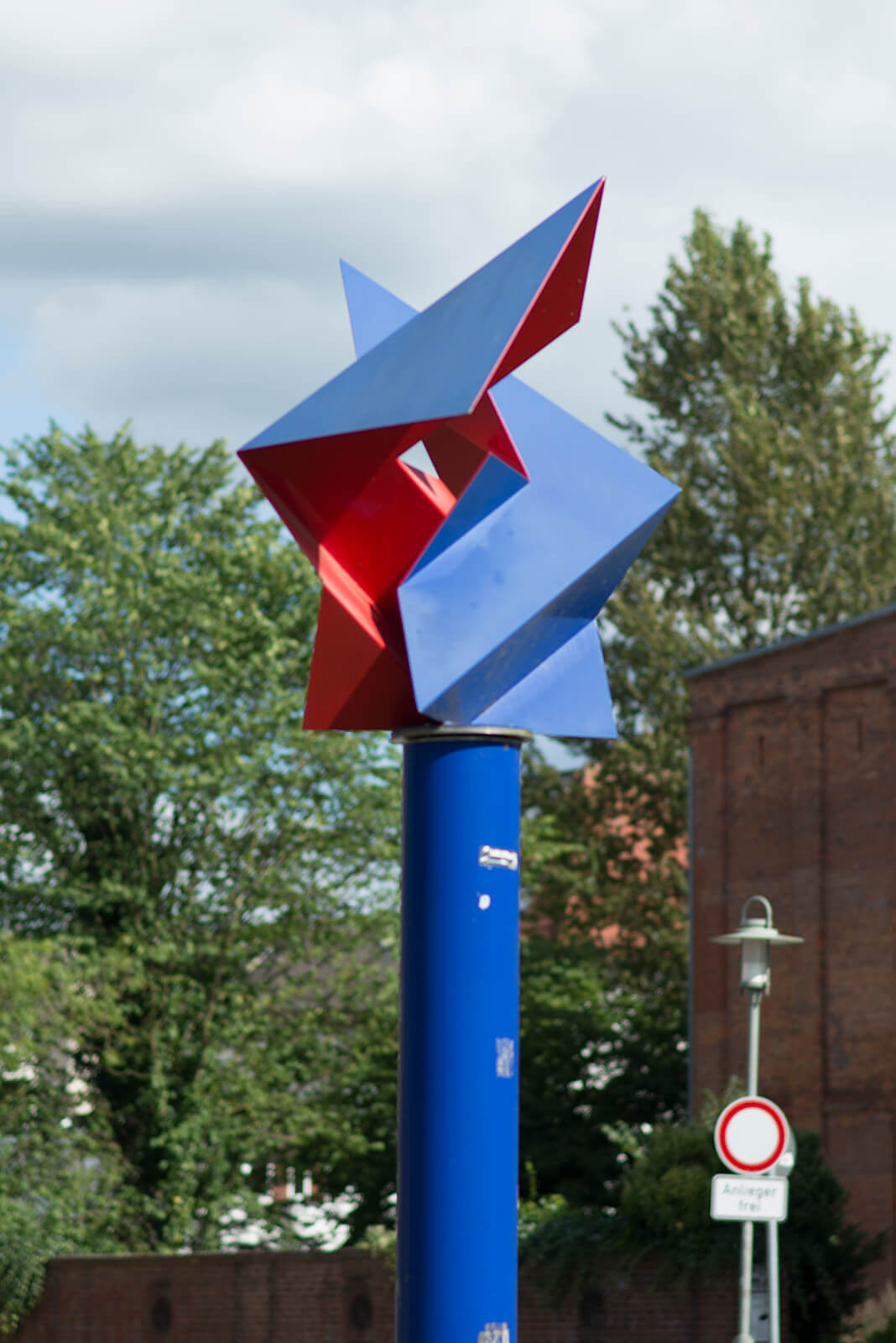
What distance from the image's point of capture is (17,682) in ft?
102

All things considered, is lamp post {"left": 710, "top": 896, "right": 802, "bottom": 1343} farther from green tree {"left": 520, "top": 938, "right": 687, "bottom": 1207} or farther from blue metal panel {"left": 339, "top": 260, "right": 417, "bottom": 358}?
green tree {"left": 520, "top": 938, "right": 687, "bottom": 1207}

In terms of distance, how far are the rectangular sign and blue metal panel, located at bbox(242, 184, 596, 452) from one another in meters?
7.73

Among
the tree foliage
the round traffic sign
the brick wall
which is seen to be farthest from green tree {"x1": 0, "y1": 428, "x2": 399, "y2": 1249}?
the round traffic sign

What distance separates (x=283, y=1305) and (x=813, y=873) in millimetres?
9576

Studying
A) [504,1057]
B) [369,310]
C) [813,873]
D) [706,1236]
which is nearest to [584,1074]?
[813,873]

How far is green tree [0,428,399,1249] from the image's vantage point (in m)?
30.4

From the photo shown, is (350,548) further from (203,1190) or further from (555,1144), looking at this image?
(555,1144)

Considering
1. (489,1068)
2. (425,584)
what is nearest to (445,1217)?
(489,1068)

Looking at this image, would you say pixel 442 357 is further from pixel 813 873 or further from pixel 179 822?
pixel 179 822

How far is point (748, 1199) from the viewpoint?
45.6ft

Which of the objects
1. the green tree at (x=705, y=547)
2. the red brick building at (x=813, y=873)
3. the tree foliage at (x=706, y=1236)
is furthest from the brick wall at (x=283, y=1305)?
the green tree at (x=705, y=547)

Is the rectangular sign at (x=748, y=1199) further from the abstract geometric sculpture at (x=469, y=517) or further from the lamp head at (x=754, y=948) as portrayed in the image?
the abstract geometric sculpture at (x=469, y=517)

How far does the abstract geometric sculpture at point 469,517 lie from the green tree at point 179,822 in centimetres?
2161

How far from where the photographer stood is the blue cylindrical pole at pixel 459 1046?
7.72 m
